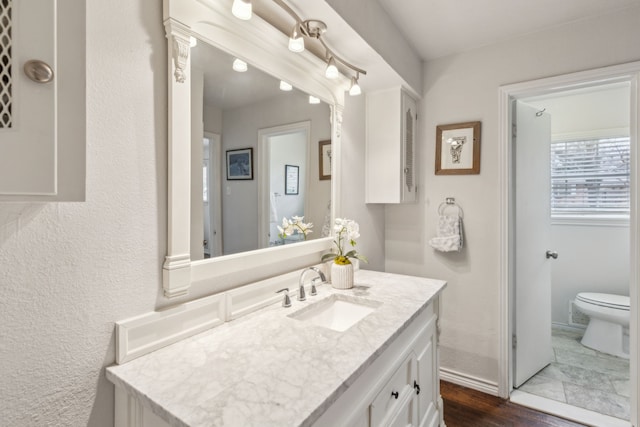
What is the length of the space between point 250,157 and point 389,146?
1.16 metres

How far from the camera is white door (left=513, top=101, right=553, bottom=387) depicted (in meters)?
2.30

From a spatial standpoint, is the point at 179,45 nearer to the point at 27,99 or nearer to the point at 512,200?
the point at 27,99

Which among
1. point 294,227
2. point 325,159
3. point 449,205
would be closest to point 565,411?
point 449,205

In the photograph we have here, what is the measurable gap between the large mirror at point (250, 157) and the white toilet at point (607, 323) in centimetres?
264

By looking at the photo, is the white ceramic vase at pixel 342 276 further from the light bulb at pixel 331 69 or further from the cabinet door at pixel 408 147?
the light bulb at pixel 331 69

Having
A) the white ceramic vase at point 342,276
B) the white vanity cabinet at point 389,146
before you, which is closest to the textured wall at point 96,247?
the white ceramic vase at point 342,276

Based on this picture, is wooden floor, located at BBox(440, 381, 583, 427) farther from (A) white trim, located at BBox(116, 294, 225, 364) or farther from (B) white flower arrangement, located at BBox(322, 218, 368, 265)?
(A) white trim, located at BBox(116, 294, 225, 364)

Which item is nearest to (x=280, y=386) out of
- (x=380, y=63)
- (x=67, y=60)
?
(x=67, y=60)

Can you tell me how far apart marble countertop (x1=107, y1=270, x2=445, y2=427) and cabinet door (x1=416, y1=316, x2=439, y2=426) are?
15.3 inches

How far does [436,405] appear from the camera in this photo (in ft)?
5.90

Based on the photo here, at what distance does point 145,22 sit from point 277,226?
944 millimetres

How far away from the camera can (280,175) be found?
5.29 feet

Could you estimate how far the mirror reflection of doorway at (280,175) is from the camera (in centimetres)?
151

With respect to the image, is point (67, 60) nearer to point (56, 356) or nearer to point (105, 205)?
point (105, 205)
